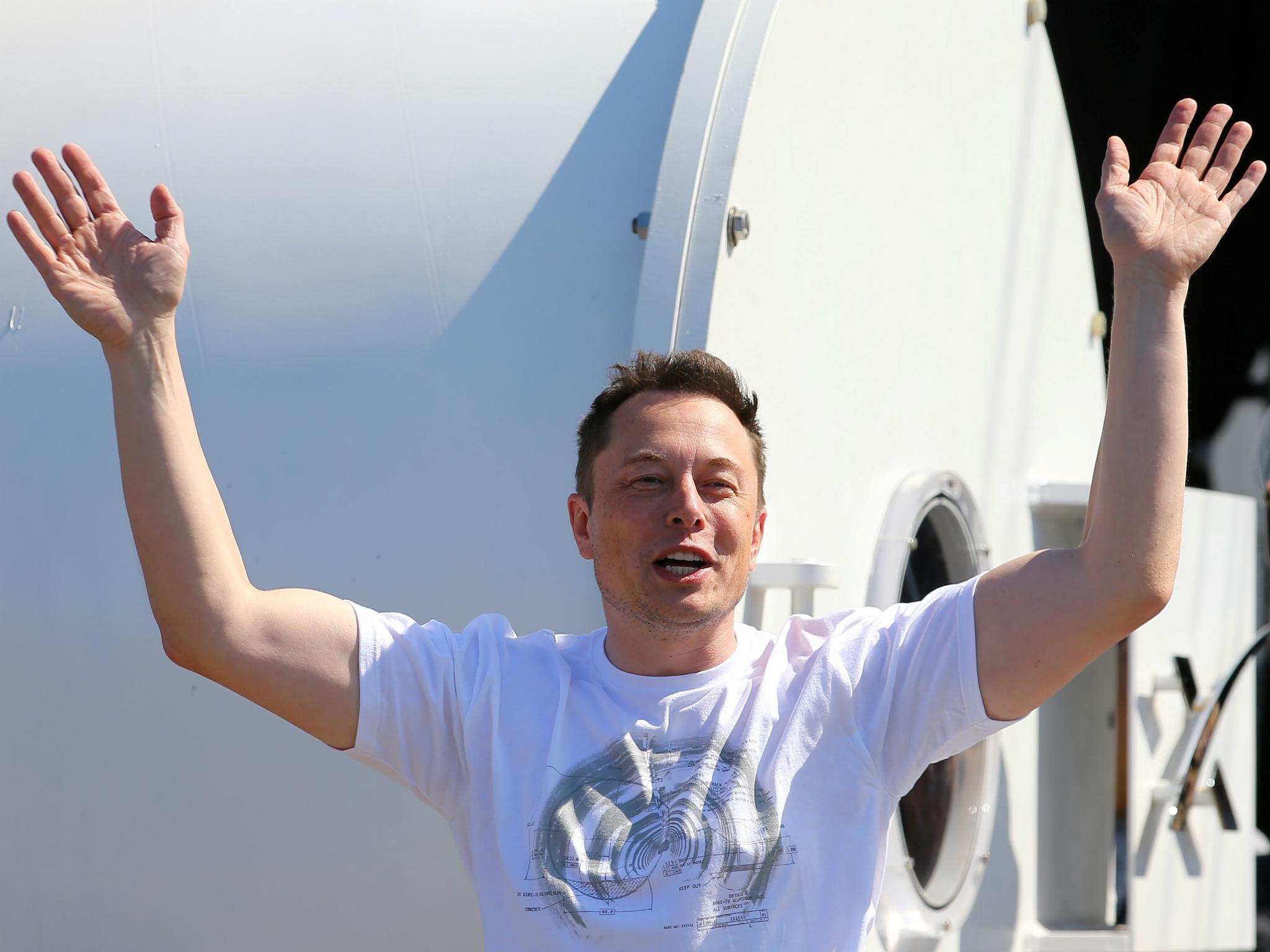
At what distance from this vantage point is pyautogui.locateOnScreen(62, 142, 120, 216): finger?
5.22 feet

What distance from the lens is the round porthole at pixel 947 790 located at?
2.57m

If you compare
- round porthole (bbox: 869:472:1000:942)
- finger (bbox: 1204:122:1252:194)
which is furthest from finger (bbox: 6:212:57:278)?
→ round porthole (bbox: 869:472:1000:942)

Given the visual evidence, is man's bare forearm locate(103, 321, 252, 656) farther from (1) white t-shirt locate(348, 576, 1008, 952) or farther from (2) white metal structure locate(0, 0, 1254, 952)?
(2) white metal structure locate(0, 0, 1254, 952)

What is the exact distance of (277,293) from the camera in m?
1.98

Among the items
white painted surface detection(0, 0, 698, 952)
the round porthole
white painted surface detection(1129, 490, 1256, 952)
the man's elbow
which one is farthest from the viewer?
white painted surface detection(1129, 490, 1256, 952)

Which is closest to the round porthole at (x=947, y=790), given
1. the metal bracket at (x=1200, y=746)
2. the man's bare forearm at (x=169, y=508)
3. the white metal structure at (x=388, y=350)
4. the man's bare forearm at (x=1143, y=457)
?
the white metal structure at (x=388, y=350)

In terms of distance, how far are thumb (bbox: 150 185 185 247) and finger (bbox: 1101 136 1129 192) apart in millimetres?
1103

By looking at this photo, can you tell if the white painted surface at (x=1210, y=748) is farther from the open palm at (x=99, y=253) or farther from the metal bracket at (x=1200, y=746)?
the open palm at (x=99, y=253)

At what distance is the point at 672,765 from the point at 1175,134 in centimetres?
98

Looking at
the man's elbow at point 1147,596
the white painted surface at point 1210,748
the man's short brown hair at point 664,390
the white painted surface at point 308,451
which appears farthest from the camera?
the white painted surface at point 1210,748

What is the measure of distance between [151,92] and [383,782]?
1129 mm

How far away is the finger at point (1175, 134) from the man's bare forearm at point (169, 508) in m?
1.20

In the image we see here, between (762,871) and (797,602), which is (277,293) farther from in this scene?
(762,871)

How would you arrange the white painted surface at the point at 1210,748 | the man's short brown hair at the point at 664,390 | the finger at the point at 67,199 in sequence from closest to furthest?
the finger at the point at 67,199, the man's short brown hair at the point at 664,390, the white painted surface at the point at 1210,748
